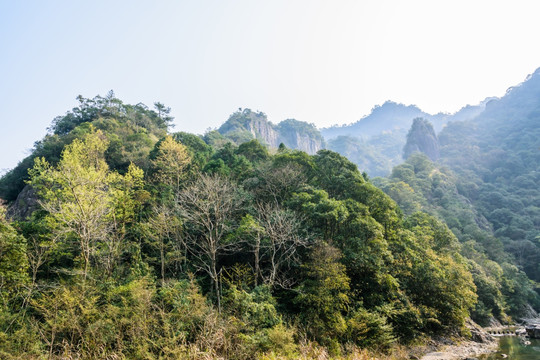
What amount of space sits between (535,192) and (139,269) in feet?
226

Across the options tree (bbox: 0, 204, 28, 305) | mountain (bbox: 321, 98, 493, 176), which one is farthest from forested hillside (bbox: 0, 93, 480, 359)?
mountain (bbox: 321, 98, 493, 176)

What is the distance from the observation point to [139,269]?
14.4m

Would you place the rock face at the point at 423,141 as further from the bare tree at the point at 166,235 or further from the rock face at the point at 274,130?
the bare tree at the point at 166,235

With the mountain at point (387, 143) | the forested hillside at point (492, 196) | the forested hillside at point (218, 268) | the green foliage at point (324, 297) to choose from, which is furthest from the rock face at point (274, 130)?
the green foliage at point (324, 297)

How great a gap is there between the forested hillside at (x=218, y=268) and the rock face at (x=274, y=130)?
56759 mm

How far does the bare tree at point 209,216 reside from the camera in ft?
46.7

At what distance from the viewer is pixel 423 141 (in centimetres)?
8950

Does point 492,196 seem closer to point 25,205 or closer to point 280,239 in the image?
point 280,239

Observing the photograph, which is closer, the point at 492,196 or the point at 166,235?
the point at 166,235

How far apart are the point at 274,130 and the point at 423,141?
2078 inches

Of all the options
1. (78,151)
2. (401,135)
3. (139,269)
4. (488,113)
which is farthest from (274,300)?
(401,135)

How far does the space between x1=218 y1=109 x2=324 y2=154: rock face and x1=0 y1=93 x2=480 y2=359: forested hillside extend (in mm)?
56759

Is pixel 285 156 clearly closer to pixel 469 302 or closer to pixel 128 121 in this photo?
pixel 469 302

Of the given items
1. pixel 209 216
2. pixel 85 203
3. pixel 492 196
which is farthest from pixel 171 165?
pixel 492 196
